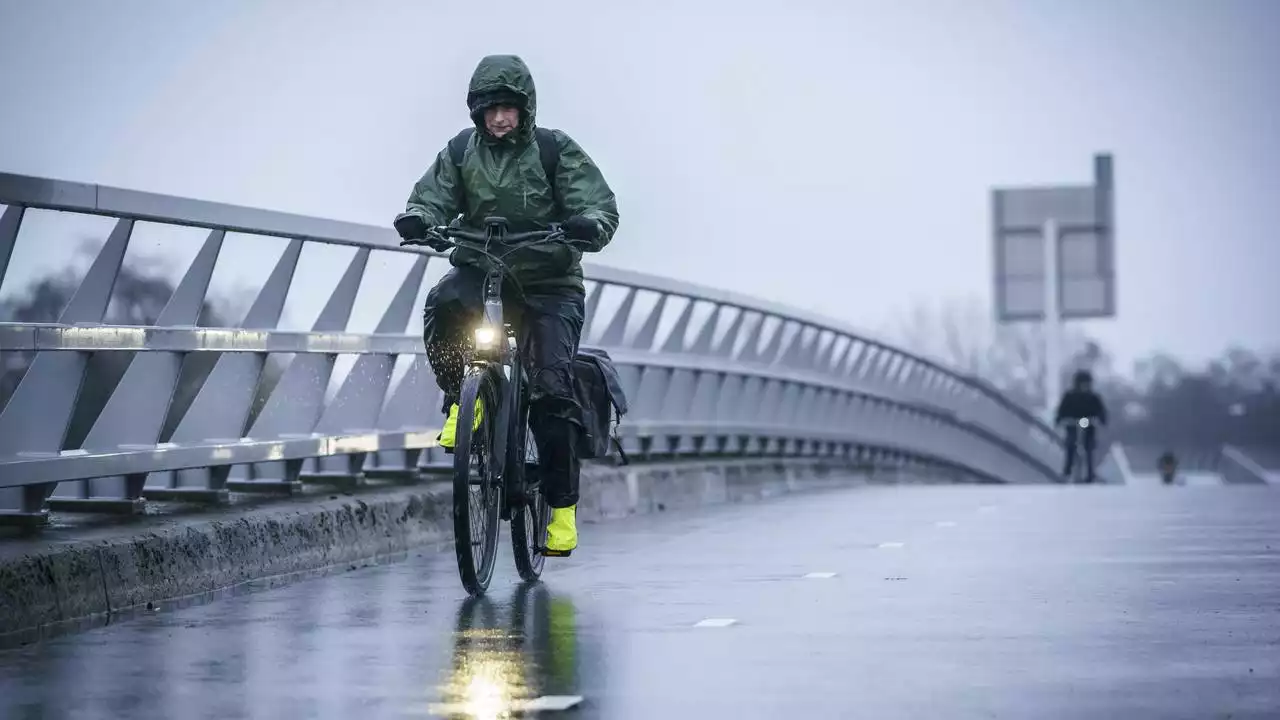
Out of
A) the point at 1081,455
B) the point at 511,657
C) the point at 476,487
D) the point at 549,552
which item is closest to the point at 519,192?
the point at 476,487

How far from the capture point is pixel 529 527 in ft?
33.4

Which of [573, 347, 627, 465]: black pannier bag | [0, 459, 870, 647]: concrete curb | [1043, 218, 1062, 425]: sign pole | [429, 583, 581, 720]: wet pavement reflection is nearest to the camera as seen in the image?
[429, 583, 581, 720]: wet pavement reflection

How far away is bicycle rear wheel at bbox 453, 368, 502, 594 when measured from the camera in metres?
9.03

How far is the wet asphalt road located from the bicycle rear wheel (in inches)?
7.0

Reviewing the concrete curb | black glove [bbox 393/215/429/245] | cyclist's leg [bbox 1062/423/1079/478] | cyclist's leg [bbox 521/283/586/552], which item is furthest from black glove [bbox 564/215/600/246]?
cyclist's leg [bbox 1062/423/1079/478]

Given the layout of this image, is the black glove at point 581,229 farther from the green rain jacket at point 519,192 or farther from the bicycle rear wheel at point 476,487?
the bicycle rear wheel at point 476,487

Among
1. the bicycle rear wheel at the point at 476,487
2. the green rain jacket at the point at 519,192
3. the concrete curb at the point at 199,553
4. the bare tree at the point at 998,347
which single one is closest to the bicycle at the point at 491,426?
the bicycle rear wheel at the point at 476,487

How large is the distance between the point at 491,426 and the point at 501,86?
1.24 meters

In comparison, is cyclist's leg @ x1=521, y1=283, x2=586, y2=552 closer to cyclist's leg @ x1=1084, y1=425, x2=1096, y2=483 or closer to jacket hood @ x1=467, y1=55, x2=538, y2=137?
jacket hood @ x1=467, y1=55, x2=538, y2=137

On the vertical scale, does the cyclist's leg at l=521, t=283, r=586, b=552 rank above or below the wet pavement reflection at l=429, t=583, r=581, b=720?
above

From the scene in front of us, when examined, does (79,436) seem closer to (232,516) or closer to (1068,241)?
(232,516)

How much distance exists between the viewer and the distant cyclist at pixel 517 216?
9.49 m

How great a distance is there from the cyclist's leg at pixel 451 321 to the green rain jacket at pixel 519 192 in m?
0.09

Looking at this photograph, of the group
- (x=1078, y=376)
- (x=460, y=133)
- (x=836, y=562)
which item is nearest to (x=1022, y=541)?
(x=836, y=562)
